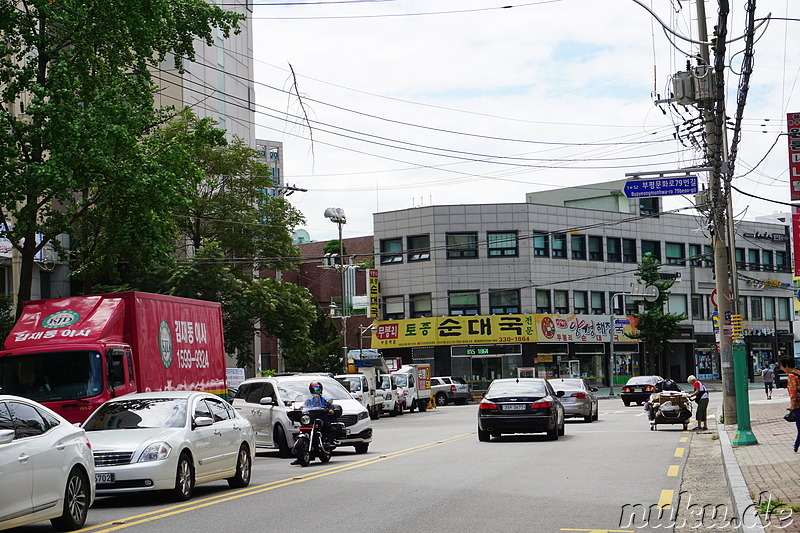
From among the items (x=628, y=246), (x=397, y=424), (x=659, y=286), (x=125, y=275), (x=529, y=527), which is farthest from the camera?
(x=628, y=246)

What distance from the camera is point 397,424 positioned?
127 feet

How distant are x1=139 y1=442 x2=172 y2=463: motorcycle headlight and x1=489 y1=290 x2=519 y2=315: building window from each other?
178 feet

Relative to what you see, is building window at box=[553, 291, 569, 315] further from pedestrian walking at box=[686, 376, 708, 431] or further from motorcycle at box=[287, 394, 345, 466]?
motorcycle at box=[287, 394, 345, 466]

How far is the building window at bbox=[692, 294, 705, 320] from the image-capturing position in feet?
254

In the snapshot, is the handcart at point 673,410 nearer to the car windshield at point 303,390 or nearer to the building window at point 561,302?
the car windshield at point 303,390

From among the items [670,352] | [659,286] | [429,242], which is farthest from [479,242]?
[670,352]

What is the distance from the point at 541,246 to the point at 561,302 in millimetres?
4056

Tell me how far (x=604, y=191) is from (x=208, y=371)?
55959mm

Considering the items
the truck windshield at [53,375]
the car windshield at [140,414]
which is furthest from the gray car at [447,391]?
the car windshield at [140,414]

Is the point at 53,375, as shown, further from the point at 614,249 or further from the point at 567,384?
the point at 614,249

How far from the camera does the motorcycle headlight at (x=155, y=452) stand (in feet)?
43.1

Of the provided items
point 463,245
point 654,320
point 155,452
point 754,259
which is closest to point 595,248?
point 654,320

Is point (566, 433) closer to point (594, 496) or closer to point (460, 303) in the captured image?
point (594, 496)

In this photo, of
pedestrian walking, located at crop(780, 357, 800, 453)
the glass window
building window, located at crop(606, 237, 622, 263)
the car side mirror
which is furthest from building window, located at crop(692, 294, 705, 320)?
A: the car side mirror
